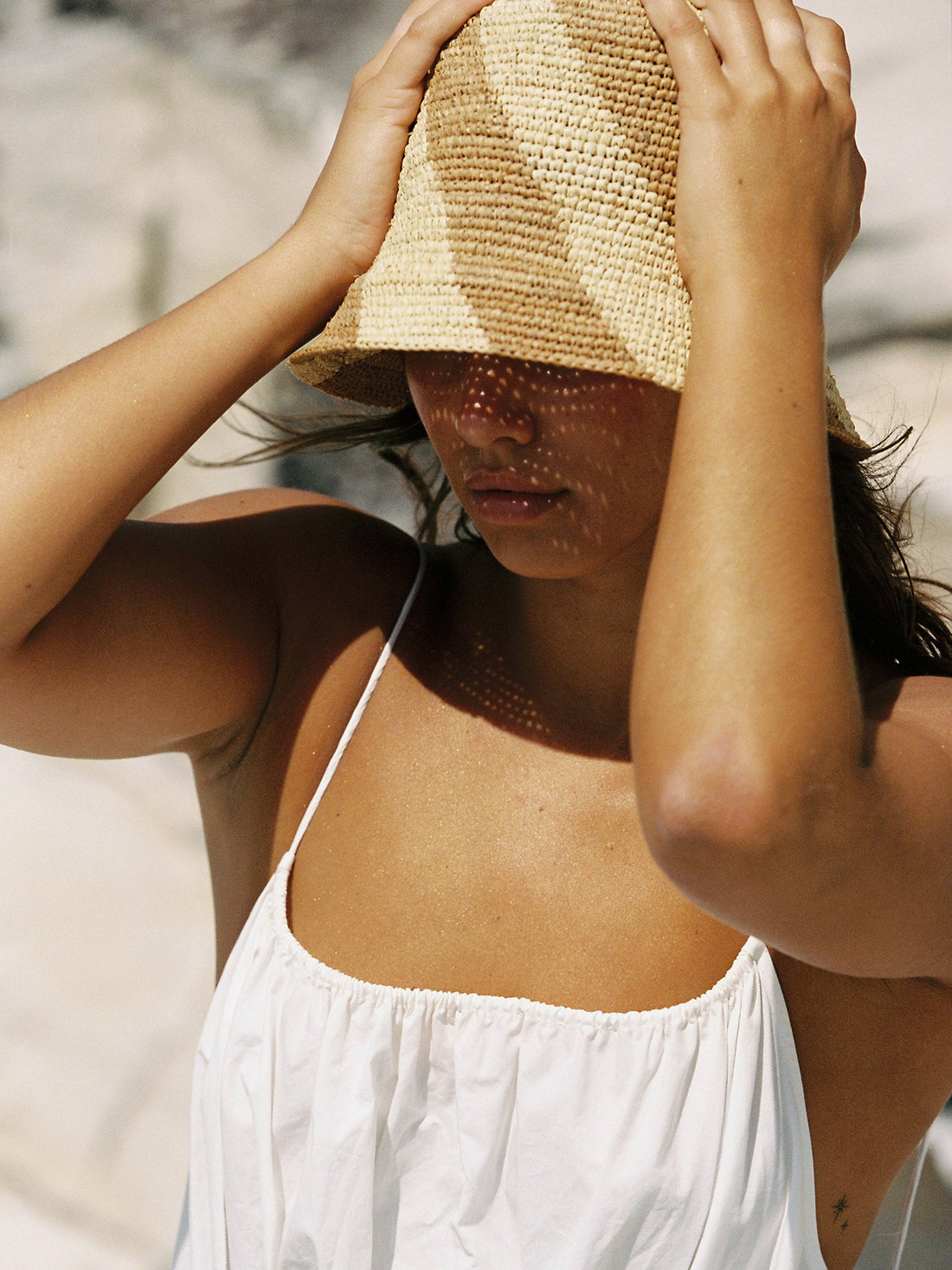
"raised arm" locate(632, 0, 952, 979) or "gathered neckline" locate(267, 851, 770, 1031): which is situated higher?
"raised arm" locate(632, 0, 952, 979)

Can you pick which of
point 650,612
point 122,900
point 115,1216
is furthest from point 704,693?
point 115,1216

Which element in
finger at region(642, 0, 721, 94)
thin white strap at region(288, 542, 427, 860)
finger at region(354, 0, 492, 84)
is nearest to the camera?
finger at region(642, 0, 721, 94)

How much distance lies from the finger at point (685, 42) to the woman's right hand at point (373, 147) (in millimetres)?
163

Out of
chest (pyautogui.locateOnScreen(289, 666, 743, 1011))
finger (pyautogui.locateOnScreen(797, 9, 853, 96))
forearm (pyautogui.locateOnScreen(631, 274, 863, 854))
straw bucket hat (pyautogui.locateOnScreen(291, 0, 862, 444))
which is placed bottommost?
chest (pyautogui.locateOnScreen(289, 666, 743, 1011))

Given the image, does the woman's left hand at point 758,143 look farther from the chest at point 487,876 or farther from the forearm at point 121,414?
the chest at point 487,876

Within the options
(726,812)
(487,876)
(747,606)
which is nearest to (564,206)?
(747,606)

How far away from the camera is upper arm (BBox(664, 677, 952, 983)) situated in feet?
2.36

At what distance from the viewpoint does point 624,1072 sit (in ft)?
3.08

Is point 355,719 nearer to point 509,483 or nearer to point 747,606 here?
point 509,483

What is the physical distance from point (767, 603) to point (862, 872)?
Result: 179 mm

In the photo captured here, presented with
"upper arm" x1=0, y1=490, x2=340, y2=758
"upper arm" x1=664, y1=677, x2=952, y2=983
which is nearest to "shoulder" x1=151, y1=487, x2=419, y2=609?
"upper arm" x1=0, y1=490, x2=340, y2=758

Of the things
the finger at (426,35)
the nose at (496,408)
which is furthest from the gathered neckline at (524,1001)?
the finger at (426,35)

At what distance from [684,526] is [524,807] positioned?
15.2 inches

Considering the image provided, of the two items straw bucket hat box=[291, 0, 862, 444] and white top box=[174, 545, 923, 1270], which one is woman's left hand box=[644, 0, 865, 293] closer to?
straw bucket hat box=[291, 0, 862, 444]
